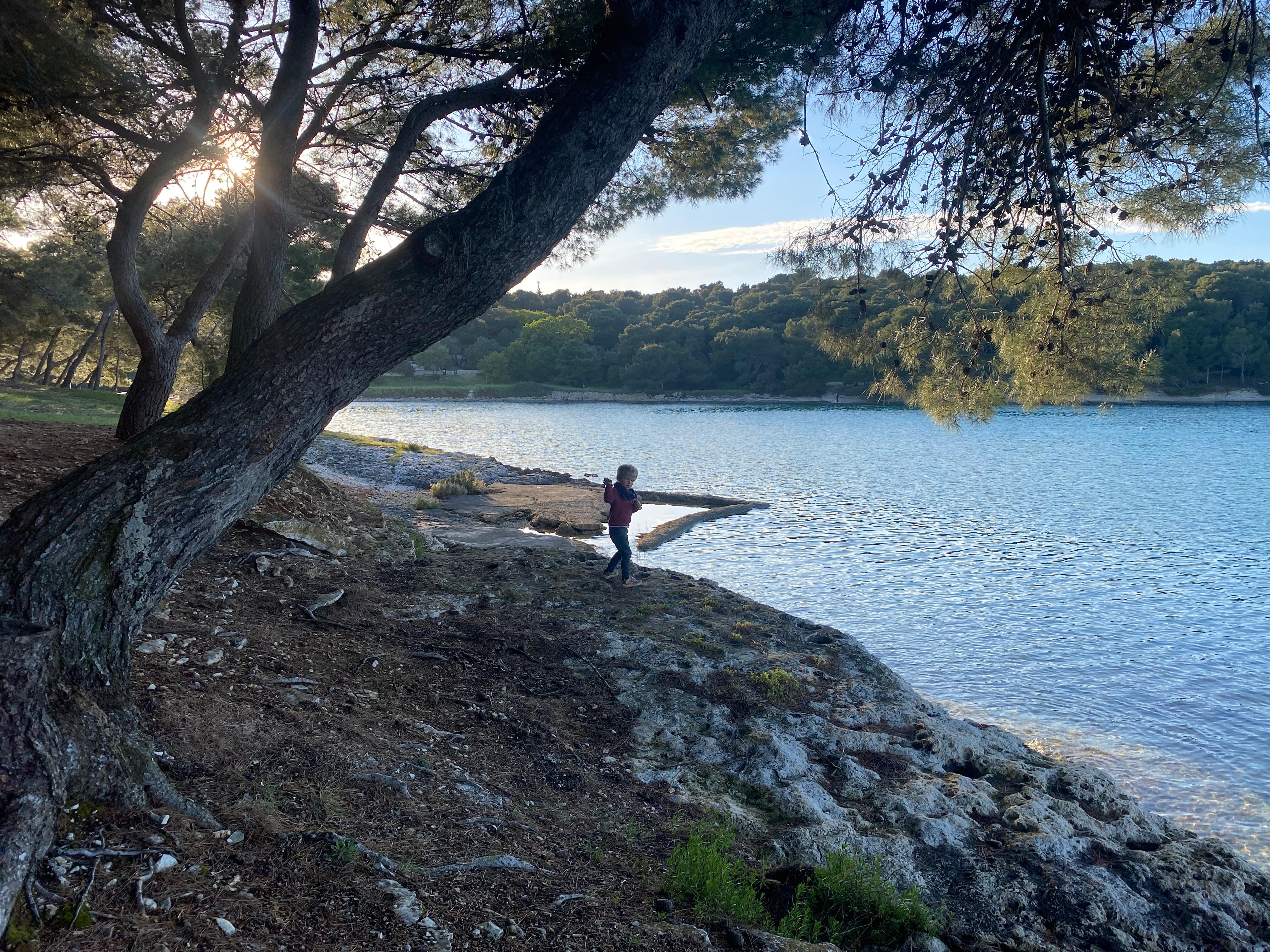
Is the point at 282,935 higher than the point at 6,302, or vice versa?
the point at 6,302

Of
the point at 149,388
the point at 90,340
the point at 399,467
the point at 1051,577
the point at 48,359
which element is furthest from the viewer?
the point at 48,359

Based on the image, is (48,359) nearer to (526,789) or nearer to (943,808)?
(526,789)

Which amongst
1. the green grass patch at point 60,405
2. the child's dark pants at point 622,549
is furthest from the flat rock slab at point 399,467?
the child's dark pants at point 622,549

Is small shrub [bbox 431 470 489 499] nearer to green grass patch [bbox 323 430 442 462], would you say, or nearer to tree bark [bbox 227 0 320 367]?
green grass patch [bbox 323 430 442 462]

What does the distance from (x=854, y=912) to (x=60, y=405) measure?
2250cm

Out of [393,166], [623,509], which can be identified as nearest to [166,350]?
[393,166]

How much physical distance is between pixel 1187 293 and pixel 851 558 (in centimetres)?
976

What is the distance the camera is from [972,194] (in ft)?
19.1

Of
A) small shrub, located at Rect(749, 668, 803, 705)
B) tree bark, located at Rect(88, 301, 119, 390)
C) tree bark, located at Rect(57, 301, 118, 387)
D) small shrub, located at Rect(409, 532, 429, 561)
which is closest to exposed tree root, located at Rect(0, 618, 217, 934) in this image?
small shrub, located at Rect(749, 668, 803, 705)

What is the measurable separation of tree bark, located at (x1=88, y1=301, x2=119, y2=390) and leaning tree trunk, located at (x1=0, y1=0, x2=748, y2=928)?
943 inches

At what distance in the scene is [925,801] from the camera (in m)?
5.00

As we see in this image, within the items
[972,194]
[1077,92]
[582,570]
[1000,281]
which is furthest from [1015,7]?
[582,570]

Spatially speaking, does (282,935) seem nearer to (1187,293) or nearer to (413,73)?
(1187,293)

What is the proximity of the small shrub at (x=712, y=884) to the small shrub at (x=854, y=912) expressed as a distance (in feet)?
0.65
